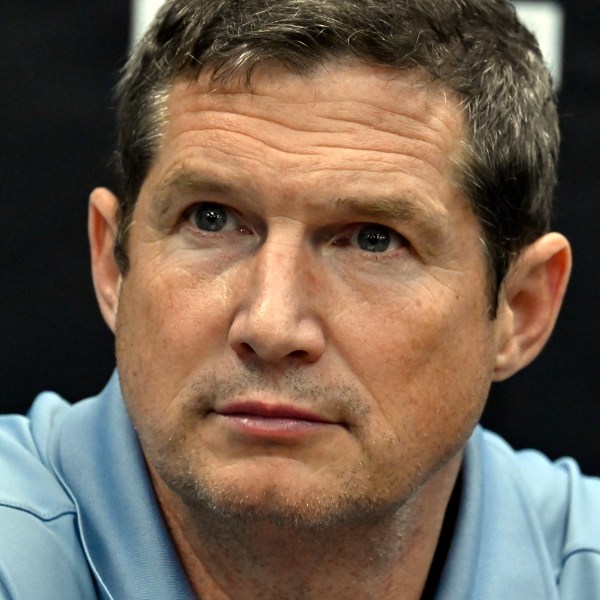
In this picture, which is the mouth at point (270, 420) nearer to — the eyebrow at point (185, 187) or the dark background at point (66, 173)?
the eyebrow at point (185, 187)

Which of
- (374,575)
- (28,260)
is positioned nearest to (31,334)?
(28,260)

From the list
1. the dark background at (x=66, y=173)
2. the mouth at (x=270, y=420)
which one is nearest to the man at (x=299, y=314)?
the mouth at (x=270, y=420)

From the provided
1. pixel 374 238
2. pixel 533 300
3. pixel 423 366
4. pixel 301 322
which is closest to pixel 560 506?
pixel 533 300

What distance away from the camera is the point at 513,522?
2.60m

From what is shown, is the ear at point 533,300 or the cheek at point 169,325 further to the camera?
the ear at point 533,300

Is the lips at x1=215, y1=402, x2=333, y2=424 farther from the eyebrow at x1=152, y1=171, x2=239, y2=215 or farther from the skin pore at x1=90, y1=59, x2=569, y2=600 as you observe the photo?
the eyebrow at x1=152, y1=171, x2=239, y2=215

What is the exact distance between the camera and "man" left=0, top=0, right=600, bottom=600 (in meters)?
2.16

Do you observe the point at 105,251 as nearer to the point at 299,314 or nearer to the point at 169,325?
the point at 169,325

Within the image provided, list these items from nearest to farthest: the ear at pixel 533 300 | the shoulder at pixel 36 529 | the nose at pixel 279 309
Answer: the nose at pixel 279 309 → the shoulder at pixel 36 529 → the ear at pixel 533 300

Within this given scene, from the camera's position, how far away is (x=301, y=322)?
2.12 meters

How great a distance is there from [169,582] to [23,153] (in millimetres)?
1229

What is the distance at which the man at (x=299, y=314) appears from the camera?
216 centimetres

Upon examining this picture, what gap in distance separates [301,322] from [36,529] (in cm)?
60

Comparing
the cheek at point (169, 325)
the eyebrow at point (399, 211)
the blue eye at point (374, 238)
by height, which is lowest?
the cheek at point (169, 325)
